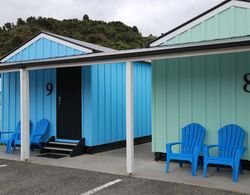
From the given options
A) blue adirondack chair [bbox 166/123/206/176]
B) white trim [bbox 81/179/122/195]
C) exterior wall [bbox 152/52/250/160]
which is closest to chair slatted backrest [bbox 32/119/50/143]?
exterior wall [bbox 152/52/250/160]

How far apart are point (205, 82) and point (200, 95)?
0.88 feet

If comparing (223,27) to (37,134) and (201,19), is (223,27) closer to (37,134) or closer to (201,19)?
(201,19)

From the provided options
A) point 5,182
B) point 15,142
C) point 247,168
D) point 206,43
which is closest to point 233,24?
point 206,43

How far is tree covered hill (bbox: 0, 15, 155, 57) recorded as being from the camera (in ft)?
68.0

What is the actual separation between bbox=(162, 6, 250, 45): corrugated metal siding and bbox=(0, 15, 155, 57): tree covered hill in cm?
1326

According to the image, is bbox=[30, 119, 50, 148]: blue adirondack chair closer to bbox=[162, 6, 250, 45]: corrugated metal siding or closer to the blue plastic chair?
the blue plastic chair

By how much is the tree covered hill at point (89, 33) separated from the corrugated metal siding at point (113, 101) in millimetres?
10395

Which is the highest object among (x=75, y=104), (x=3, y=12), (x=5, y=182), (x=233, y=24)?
(x=3, y=12)

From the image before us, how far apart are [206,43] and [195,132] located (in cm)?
→ 192

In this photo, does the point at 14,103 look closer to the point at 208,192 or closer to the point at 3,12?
the point at 208,192

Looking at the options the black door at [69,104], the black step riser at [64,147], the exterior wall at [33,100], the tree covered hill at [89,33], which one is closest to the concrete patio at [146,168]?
the black step riser at [64,147]

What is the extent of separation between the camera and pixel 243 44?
443 cm

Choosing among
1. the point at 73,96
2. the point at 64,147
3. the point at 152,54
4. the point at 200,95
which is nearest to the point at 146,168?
the point at 200,95

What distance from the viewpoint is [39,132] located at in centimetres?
812
